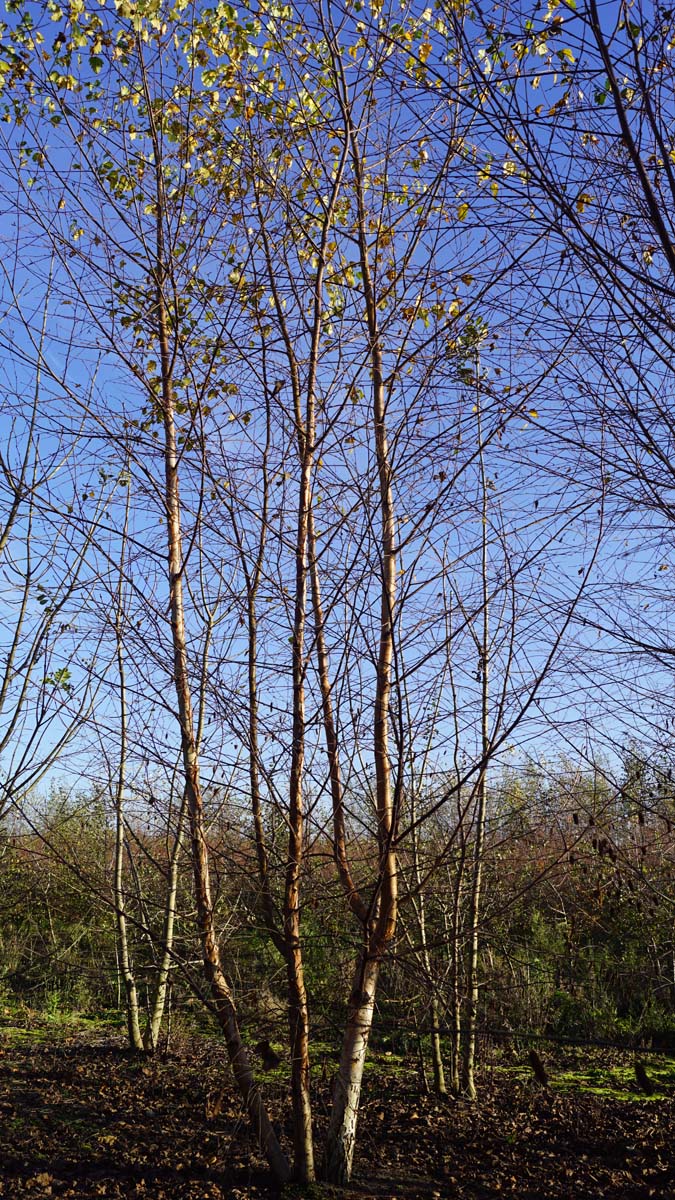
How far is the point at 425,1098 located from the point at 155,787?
293 cm

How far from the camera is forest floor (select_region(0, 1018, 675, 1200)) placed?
3805mm

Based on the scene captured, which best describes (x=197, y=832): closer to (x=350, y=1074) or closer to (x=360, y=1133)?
(x=350, y=1074)

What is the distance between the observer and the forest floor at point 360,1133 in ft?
12.5

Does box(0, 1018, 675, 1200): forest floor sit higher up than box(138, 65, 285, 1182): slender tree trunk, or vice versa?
box(138, 65, 285, 1182): slender tree trunk

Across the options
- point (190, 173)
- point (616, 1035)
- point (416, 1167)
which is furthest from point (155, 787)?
point (616, 1035)

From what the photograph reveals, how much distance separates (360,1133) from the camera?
4477 mm

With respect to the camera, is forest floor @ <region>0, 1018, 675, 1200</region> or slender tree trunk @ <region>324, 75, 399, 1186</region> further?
forest floor @ <region>0, 1018, 675, 1200</region>

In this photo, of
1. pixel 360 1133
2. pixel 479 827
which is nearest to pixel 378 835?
pixel 479 827

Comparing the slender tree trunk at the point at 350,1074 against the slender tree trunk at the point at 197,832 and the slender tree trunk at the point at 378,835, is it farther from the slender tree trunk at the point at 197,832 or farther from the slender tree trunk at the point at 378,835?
the slender tree trunk at the point at 197,832

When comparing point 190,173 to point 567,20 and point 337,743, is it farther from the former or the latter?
point 337,743

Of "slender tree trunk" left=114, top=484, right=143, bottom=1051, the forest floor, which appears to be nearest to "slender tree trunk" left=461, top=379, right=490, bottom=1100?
the forest floor

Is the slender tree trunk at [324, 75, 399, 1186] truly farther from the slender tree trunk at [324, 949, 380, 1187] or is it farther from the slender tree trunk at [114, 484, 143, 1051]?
the slender tree trunk at [114, 484, 143, 1051]

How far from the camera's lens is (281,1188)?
138 inches

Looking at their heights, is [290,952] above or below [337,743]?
below
